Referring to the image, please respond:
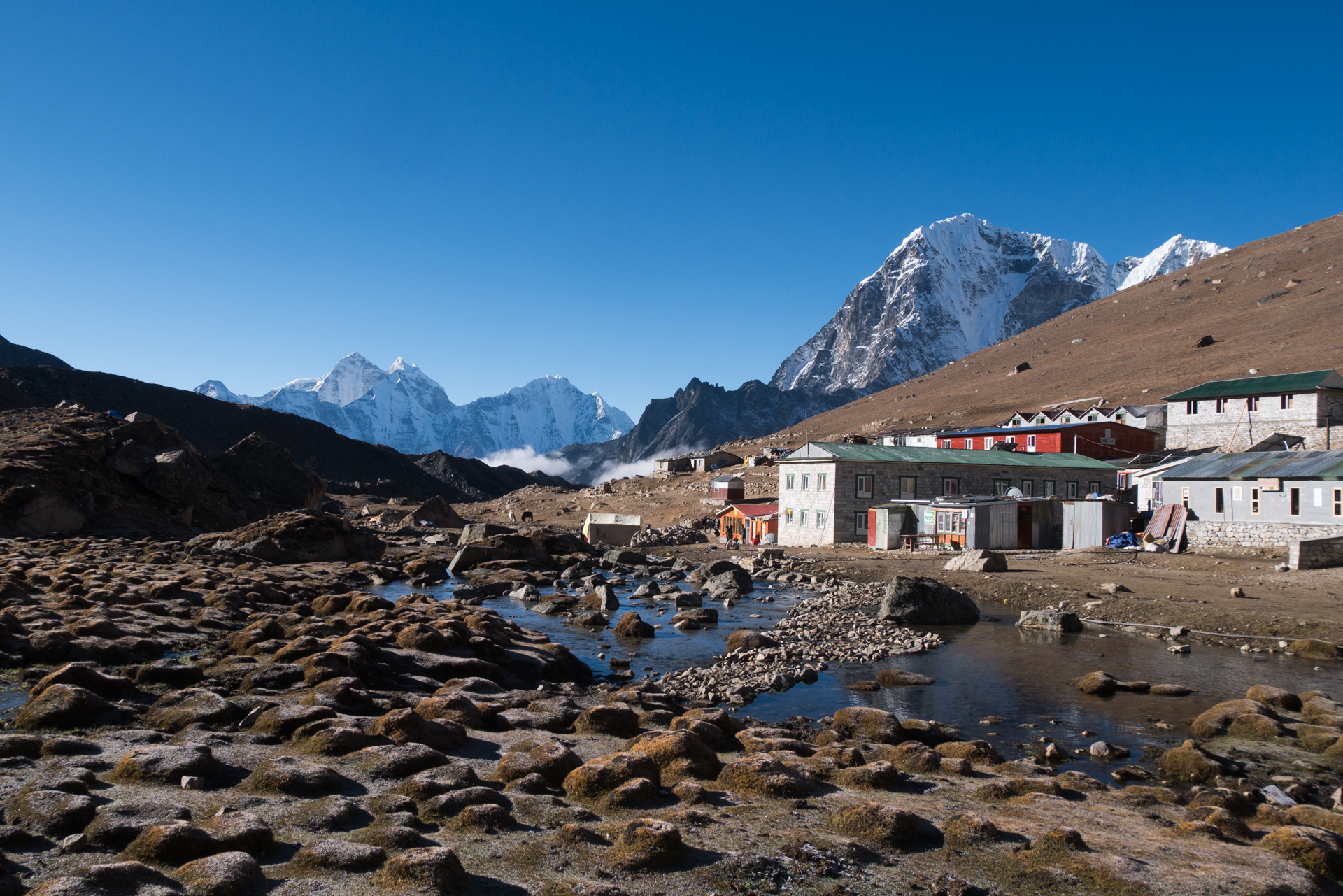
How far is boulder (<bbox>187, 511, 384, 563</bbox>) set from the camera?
35.5 meters

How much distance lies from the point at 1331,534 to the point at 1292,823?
27.7 m

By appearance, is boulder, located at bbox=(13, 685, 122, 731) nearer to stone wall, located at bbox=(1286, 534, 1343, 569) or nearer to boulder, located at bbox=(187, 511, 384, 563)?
boulder, located at bbox=(187, 511, 384, 563)

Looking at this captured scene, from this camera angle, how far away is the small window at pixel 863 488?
4728 cm

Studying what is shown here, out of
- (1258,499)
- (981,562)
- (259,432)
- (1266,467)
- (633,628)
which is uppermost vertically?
(259,432)

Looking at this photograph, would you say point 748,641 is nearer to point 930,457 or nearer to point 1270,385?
point 930,457

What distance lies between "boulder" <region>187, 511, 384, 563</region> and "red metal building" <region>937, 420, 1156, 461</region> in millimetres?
53898

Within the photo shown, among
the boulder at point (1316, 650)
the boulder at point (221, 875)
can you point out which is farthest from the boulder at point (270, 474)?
the boulder at point (1316, 650)

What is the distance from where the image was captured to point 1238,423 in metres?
62.0

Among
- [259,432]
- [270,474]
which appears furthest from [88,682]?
[259,432]

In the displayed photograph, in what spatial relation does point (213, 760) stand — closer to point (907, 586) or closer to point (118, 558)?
point (907, 586)

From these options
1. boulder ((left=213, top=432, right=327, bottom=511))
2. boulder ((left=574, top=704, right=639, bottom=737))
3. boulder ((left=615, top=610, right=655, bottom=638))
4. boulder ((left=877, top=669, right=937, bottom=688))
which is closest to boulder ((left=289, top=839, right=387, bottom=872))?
boulder ((left=574, top=704, right=639, bottom=737))

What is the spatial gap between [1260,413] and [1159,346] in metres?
59.4

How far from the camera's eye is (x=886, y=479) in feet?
156

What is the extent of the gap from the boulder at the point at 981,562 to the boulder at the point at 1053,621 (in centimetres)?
992
